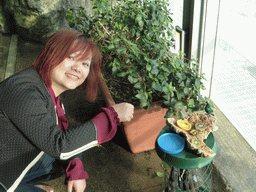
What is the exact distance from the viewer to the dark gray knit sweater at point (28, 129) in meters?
1.33

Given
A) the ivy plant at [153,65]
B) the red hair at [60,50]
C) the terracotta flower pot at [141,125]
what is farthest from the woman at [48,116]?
the terracotta flower pot at [141,125]

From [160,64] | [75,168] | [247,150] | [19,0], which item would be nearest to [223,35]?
[160,64]

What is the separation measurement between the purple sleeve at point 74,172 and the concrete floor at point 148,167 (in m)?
0.58

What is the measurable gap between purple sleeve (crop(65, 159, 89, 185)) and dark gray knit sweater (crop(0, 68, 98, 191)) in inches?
12.5

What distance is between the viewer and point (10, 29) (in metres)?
4.32

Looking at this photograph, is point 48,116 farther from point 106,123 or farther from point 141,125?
point 141,125

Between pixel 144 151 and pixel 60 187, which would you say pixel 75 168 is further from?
pixel 144 151

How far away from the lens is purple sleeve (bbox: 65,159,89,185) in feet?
5.47

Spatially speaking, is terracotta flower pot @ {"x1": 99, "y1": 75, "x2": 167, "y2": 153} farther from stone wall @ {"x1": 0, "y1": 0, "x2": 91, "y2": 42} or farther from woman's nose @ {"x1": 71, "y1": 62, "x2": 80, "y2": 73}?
stone wall @ {"x1": 0, "y1": 0, "x2": 91, "y2": 42}

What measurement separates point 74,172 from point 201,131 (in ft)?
2.82

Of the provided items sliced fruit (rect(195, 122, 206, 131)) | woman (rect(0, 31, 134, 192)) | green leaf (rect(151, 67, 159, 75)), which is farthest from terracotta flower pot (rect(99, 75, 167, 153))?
sliced fruit (rect(195, 122, 206, 131))

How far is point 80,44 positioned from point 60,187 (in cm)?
135

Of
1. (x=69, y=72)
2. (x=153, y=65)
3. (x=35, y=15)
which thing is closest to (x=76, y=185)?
(x=69, y=72)

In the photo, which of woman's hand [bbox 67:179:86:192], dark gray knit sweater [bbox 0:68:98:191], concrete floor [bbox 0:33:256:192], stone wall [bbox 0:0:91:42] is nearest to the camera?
dark gray knit sweater [bbox 0:68:98:191]
